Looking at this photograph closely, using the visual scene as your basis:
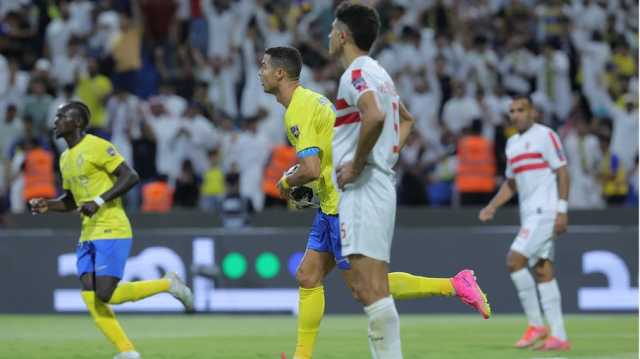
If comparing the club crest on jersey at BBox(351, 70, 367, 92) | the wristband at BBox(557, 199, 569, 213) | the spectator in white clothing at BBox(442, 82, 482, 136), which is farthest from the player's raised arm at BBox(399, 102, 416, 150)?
the spectator in white clothing at BBox(442, 82, 482, 136)

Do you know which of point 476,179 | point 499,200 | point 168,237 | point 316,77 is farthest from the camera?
point 316,77

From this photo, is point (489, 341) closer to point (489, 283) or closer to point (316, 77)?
point (489, 283)

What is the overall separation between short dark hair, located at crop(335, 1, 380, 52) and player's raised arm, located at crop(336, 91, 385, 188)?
0.42m

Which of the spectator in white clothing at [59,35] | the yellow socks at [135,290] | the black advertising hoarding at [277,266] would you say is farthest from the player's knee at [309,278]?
the spectator in white clothing at [59,35]

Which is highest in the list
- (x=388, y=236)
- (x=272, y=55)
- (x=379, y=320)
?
(x=272, y=55)

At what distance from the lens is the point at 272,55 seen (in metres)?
9.73

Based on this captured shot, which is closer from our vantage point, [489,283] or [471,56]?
[489,283]

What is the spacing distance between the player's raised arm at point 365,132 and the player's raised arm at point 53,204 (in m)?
4.10

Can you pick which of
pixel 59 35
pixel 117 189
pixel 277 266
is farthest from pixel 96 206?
pixel 59 35

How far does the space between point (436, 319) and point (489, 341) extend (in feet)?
11.1

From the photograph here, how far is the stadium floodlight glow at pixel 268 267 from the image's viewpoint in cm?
1795

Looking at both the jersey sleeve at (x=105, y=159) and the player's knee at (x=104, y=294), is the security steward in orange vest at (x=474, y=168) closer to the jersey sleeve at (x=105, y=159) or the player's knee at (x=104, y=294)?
the jersey sleeve at (x=105, y=159)

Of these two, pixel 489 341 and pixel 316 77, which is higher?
pixel 316 77

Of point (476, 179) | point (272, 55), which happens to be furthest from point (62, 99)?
point (272, 55)
